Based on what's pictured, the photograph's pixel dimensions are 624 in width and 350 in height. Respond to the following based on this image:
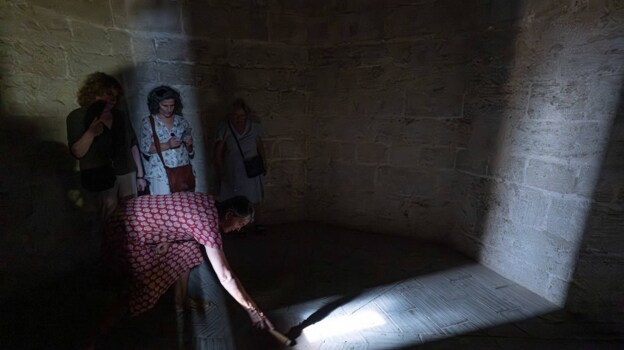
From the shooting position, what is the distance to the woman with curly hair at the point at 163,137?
307cm

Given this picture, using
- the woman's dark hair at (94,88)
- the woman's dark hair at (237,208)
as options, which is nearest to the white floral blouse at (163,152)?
the woman's dark hair at (94,88)

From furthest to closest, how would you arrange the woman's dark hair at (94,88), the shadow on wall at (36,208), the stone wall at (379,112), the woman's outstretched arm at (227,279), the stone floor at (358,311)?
1. the woman's dark hair at (94,88)
2. the shadow on wall at (36,208)
3. the stone wall at (379,112)
4. the stone floor at (358,311)
5. the woman's outstretched arm at (227,279)

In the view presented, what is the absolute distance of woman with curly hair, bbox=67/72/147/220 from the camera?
2.56 m

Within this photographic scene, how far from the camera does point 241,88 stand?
393cm

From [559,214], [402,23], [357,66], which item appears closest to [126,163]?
[357,66]

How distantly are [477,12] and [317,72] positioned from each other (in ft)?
6.10

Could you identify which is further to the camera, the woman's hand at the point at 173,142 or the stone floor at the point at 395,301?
the woman's hand at the point at 173,142

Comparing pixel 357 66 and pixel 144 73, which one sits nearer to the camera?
pixel 144 73

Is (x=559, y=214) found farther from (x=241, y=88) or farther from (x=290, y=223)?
(x=241, y=88)

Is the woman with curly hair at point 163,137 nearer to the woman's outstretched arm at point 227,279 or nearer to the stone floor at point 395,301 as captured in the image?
the stone floor at point 395,301

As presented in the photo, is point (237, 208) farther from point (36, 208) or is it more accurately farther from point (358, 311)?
point (36, 208)

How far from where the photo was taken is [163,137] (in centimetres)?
313

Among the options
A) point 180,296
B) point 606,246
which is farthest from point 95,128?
point 606,246

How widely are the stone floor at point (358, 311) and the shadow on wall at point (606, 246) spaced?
0.49 ft
